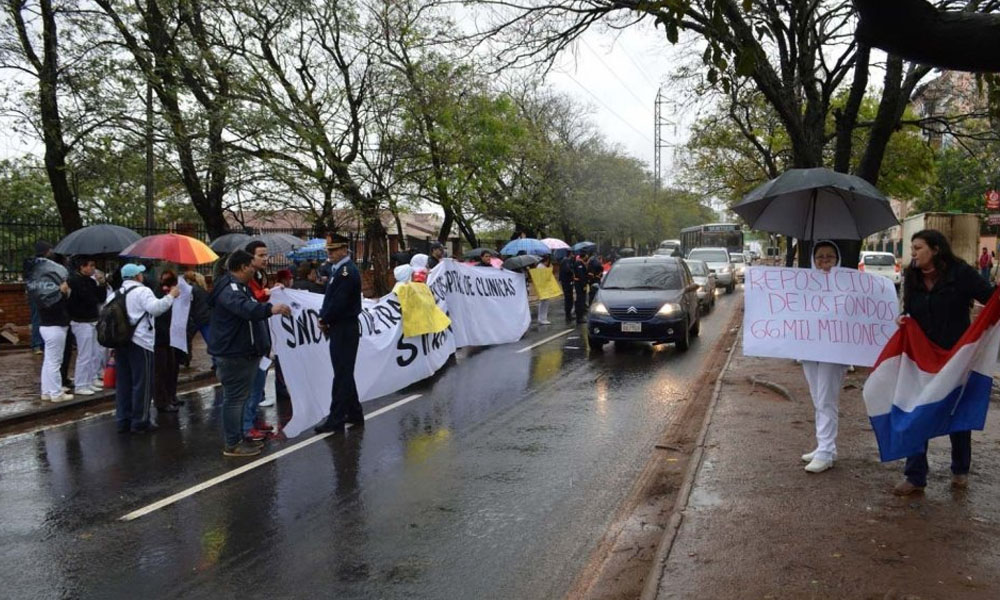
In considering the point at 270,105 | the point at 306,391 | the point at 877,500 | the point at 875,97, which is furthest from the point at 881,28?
the point at 875,97

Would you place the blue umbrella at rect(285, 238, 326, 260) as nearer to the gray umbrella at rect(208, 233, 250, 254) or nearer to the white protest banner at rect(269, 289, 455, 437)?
the gray umbrella at rect(208, 233, 250, 254)

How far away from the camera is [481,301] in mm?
14797

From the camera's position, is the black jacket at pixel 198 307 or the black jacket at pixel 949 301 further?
the black jacket at pixel 198 307

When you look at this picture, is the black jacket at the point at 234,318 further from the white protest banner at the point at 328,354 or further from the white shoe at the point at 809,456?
the white shoe at the point at 809,456

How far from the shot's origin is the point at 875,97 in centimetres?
3238

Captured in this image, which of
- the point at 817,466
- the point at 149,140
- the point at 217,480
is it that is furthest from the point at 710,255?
the point at 217,480

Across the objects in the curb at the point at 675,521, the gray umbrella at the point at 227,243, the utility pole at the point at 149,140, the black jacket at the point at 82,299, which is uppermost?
the utility pole at the point at 149,140

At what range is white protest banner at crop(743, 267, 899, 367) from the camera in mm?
5949

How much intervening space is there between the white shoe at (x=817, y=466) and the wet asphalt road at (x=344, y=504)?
53.1 inches

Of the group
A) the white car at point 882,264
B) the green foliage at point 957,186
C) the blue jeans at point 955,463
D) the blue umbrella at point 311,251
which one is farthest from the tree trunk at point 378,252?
the green foliage at point 957,186

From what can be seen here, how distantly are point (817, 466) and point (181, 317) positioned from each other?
7.64 meters

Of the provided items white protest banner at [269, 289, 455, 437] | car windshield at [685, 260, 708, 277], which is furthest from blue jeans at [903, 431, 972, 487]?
car windshield at [685, 260, 708, 277]

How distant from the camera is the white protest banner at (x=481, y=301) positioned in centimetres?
1354

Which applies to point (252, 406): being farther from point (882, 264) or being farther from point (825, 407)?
point (882, 264)
